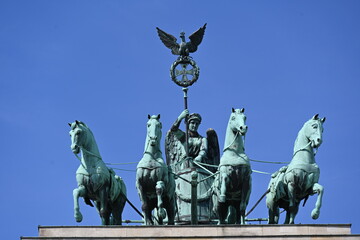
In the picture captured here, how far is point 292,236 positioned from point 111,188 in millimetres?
4356

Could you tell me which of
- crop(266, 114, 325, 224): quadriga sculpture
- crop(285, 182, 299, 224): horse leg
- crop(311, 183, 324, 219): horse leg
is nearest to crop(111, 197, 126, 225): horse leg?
crop(266, 114, 325, 224): quadriga sculpture

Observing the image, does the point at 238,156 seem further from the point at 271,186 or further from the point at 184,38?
the point at 184,38

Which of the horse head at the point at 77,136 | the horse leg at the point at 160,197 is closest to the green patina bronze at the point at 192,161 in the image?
the horse leg at the point at 160,197

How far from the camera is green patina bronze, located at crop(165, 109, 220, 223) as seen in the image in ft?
148

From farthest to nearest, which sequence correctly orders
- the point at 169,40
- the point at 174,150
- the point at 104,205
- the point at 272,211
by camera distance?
the point at 169,40, the point at 174,150, the point at 272,211, the point at 104,205

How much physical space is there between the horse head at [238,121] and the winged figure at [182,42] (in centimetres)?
572

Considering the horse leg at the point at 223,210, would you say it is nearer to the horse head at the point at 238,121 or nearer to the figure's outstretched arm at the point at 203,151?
the horse head at the point at 238,121

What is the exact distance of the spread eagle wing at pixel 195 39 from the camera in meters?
47.1

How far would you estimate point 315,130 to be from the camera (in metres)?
41.7

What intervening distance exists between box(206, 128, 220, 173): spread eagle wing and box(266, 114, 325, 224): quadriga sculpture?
372 cm

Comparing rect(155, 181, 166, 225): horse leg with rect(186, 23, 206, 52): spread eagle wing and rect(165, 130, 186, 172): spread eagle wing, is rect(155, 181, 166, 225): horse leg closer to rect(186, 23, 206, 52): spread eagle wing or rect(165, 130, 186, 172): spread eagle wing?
rect(165, 130, 186, 172): spread eagle wing

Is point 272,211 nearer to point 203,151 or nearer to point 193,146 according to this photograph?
point 203,151

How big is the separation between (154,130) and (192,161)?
157 inches

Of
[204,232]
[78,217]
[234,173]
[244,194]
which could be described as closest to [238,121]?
[234,173]
